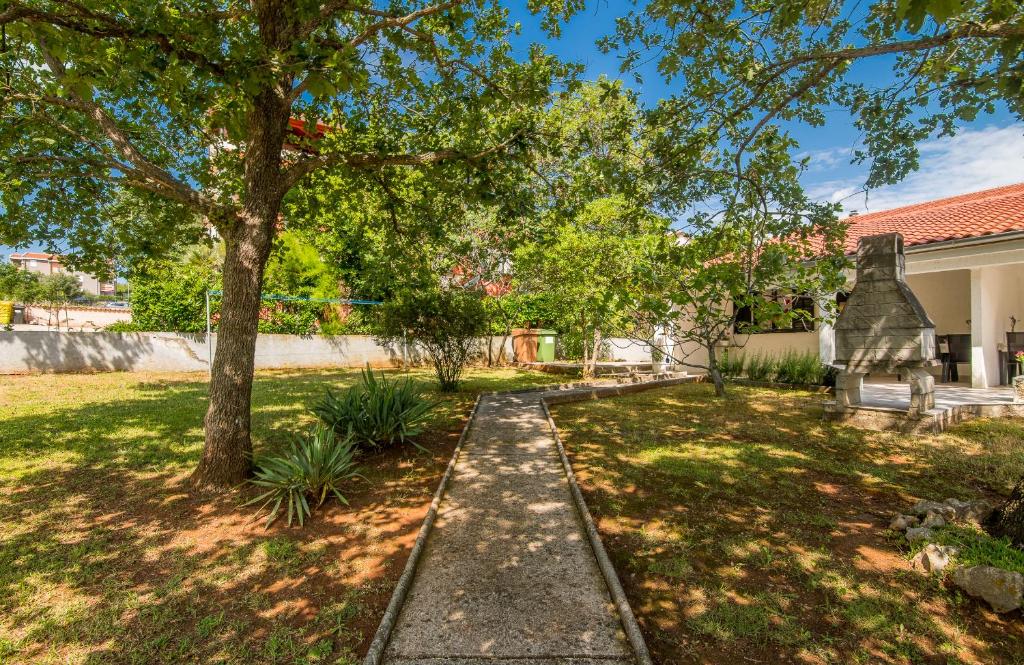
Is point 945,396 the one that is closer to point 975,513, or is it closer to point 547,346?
point 975,513

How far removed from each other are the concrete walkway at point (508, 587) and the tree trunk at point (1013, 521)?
285cm

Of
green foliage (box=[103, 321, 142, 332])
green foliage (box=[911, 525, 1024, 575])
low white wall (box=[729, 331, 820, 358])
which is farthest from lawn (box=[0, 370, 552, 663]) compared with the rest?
low white wall (box=[729, 331, 820, 358])

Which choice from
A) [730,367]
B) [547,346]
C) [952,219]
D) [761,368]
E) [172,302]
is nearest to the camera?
[952,219]

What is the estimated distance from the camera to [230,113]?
4086 mm

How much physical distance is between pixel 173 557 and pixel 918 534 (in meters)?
5.58

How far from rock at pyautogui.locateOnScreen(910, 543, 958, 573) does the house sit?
6.68 m

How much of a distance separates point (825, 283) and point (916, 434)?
2599 mm

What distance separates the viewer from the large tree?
12.2 ft

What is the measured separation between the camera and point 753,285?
8.79 metres

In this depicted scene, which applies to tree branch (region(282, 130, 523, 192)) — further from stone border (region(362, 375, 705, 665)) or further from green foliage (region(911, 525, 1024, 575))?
green foliage (region(911, 525, 1024, 575))

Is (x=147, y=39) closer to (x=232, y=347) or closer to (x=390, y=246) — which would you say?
(x=232, y=347)

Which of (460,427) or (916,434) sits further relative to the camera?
(460,427)

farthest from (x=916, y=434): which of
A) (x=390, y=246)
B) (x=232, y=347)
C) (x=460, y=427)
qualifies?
(x=232, y=347)

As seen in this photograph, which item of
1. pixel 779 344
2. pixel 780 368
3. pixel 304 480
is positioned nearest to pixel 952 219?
pixel 779 344
